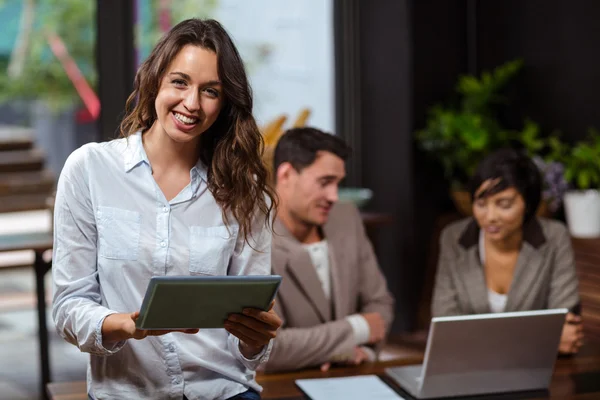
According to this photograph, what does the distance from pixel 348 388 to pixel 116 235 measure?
Result: 78 centimetres

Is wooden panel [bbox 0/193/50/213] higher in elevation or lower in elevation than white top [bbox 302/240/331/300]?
lower

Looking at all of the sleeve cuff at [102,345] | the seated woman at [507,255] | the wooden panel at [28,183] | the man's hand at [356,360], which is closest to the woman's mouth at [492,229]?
the seated woman at [507,255]

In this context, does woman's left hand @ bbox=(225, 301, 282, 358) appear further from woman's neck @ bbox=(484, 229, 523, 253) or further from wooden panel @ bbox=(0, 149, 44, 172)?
wooden panel @ bbox=(0, 149, 44, 172)

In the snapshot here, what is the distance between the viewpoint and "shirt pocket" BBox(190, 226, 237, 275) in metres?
2.11

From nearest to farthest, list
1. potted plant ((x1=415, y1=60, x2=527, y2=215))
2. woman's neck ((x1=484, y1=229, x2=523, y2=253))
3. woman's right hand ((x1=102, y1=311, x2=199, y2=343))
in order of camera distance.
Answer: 1. woman's right hand ((x1=102, y1=311, x2=199, y2=343))
2. woman's neck ((x1=484, y1=229, x2=523, y2=253))
3. potted plant ((x1=415, y1=60, x2=527, y2=215))

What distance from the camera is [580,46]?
5.06 metres

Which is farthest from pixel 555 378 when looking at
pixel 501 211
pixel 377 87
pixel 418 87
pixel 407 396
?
pixel 377 87

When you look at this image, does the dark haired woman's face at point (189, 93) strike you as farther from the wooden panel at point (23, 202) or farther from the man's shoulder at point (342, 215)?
the wooden panel at point (23, 202)

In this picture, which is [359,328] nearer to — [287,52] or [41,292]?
[41,292]

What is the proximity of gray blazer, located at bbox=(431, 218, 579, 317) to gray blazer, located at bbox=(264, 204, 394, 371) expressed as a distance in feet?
0.78

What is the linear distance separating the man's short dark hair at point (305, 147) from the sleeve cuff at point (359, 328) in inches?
20.4

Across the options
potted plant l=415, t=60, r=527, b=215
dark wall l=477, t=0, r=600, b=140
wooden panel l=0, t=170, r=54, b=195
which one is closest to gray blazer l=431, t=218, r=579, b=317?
potted plant l=415, t=60, r=527, b=215

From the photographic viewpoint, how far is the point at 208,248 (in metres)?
2.12

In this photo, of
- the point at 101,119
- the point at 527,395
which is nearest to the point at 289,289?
the point at 527,395
